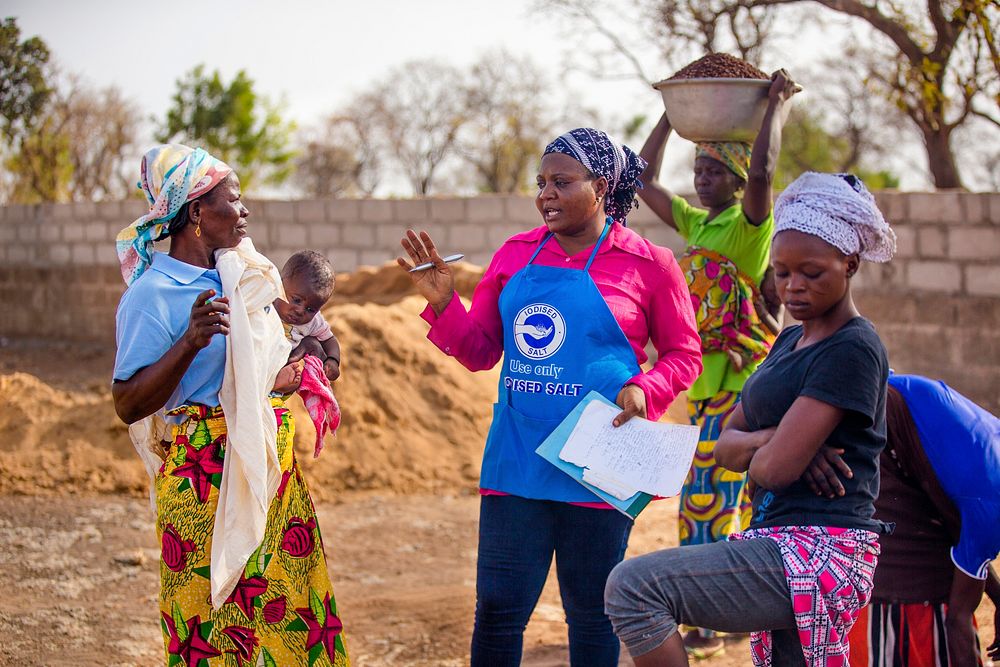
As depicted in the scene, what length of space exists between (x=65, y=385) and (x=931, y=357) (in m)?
9.73

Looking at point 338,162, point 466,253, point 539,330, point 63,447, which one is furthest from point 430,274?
point 338,162

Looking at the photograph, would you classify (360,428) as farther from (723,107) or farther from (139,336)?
(139,336)

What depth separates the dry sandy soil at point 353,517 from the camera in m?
5.11

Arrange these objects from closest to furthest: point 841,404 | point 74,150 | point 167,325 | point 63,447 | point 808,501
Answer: point 841,404 < point 808,501 < point 167,325 < point 63,447 < point 74,150

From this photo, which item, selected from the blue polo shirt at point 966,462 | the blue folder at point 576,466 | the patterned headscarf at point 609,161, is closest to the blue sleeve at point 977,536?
the blue polo shirt at point 966,462

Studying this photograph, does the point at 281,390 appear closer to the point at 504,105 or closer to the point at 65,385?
the point at 65,385

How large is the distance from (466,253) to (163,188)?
9540 mm

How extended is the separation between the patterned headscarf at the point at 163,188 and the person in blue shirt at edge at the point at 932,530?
202cm

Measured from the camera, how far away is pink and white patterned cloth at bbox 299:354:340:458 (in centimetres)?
366

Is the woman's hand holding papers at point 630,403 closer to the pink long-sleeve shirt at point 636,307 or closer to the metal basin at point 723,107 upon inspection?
the pink long-sleeve shirt at point 636,307

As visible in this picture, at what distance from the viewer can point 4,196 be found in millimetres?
24297

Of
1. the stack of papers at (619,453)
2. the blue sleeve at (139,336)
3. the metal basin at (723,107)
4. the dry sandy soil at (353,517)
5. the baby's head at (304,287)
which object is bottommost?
the dry sandy soil at (353,517)

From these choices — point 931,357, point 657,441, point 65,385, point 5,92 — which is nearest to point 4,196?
point 5,92

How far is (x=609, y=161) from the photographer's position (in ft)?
11.4
